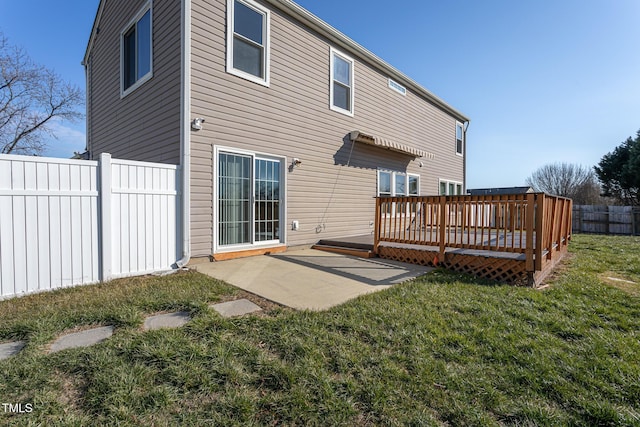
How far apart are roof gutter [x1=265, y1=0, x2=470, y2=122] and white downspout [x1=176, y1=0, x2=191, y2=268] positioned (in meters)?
2.12

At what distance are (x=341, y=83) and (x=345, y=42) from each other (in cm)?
105

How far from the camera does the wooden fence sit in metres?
13.9

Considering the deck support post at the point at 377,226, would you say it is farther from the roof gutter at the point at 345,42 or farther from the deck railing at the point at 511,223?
the roof gutter at the point at 345,42

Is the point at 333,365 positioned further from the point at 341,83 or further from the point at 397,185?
the point at 397,185

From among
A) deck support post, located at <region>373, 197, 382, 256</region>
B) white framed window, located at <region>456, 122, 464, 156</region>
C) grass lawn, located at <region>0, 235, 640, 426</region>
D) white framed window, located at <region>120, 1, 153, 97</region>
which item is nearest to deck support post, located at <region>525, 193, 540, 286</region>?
grass lawn, located at <region>0, 235, 640, 426</region>

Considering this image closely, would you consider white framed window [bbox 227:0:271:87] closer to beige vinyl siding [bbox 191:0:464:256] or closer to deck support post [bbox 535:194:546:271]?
beige vinyl siding [bbox 191:0:464:256]

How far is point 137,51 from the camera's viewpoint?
6812 millimetres

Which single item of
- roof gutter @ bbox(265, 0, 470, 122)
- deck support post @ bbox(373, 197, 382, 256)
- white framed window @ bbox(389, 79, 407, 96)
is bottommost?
deck support post @ bbox(373, 197, 382, 256)

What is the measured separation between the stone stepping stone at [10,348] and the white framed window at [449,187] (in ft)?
43.4

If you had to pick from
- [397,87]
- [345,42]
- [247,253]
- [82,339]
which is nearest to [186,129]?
[247,253]

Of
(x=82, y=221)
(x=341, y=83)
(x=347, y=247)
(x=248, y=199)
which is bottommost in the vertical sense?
(x=347, y=247)

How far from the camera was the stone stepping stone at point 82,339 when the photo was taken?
91.4 inches

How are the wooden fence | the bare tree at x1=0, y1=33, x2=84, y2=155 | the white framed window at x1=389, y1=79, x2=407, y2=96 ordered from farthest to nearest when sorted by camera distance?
the wooden fence < the bare tree at x1=0, y1=33, x2=84, y2=155 < the white framed window at x1=389, y1=79, x2=407, y2=96

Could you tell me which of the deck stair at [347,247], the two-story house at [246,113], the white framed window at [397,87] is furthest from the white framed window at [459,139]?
the deck stair at [347,247]
